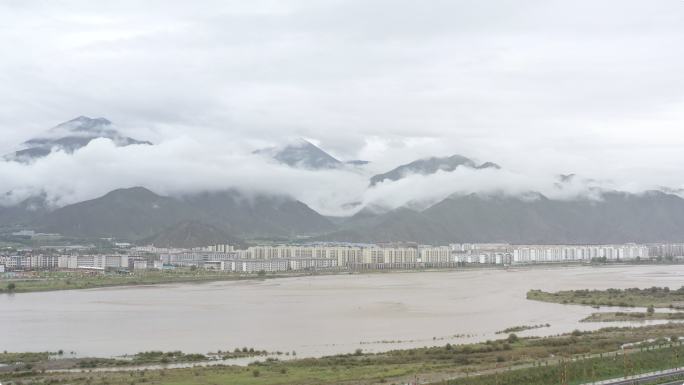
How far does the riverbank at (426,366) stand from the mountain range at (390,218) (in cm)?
10936

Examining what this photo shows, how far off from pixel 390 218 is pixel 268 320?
A: 422 ft

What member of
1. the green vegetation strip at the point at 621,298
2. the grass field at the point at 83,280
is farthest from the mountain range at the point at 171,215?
the green vegetation strip at the point at 621,298

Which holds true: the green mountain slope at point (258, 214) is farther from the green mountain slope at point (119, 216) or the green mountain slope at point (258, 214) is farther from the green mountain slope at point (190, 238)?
the green mountain slope at point (190, 238)

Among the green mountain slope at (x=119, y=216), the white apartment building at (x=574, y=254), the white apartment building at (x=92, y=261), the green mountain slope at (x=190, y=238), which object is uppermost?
the green mountain slope at (x=119, y=216)

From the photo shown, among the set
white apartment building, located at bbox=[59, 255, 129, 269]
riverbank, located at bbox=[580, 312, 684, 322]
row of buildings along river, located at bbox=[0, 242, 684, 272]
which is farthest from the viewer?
row of buildings along river, located at bbox=[0, 242, 684, 272]

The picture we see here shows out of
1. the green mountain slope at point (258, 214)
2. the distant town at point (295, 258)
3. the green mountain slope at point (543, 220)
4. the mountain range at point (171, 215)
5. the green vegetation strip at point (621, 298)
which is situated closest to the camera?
the green vegetation strip at point (621, 298)

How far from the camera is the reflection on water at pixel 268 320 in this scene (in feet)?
65.8

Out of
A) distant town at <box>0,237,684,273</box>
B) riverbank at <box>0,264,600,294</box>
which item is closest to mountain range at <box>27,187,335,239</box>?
distant town at <box>0,237,684,273</box>

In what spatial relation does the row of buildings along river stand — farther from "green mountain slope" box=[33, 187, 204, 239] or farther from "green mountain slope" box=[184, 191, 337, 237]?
"green mountain slope" box=[184, 191, 337, 237]

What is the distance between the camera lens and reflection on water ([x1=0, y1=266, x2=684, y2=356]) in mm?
20047

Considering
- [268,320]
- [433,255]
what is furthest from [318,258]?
[268,320]

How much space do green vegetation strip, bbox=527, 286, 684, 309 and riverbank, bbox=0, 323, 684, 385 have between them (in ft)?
36.8

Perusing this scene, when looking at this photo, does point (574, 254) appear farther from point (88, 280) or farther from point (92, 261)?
point (88, 280)

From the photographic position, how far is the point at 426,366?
15.2 meters
